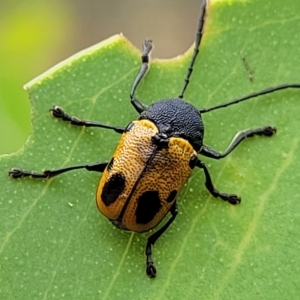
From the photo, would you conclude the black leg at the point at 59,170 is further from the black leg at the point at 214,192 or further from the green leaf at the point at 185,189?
the black leg at the point at 214,192

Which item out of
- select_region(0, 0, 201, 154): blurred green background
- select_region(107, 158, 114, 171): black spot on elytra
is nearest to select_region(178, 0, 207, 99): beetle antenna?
select_region(107, 158, 114, 171): black spot on elytra

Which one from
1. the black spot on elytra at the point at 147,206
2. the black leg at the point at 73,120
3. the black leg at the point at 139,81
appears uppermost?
the black leg at the point at 139,81

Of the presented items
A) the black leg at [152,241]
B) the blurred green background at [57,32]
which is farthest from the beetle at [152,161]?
the blurred green background at [57,32]

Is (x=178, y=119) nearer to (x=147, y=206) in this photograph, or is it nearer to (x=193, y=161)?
(x=193, y=161)

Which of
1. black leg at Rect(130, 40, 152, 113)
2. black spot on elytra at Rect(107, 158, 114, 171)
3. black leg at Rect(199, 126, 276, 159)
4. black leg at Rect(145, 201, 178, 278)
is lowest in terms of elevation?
black leg at Rect(145, 201, 178, 278)

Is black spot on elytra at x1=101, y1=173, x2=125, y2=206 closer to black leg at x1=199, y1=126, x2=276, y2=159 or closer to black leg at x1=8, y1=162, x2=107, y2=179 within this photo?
black leg at x1=8, y1=162, x2=107, y2=179

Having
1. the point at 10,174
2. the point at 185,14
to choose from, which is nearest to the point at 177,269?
the point at 10,174

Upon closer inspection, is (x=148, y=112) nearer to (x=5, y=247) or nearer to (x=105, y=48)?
(x=105, y=48)
